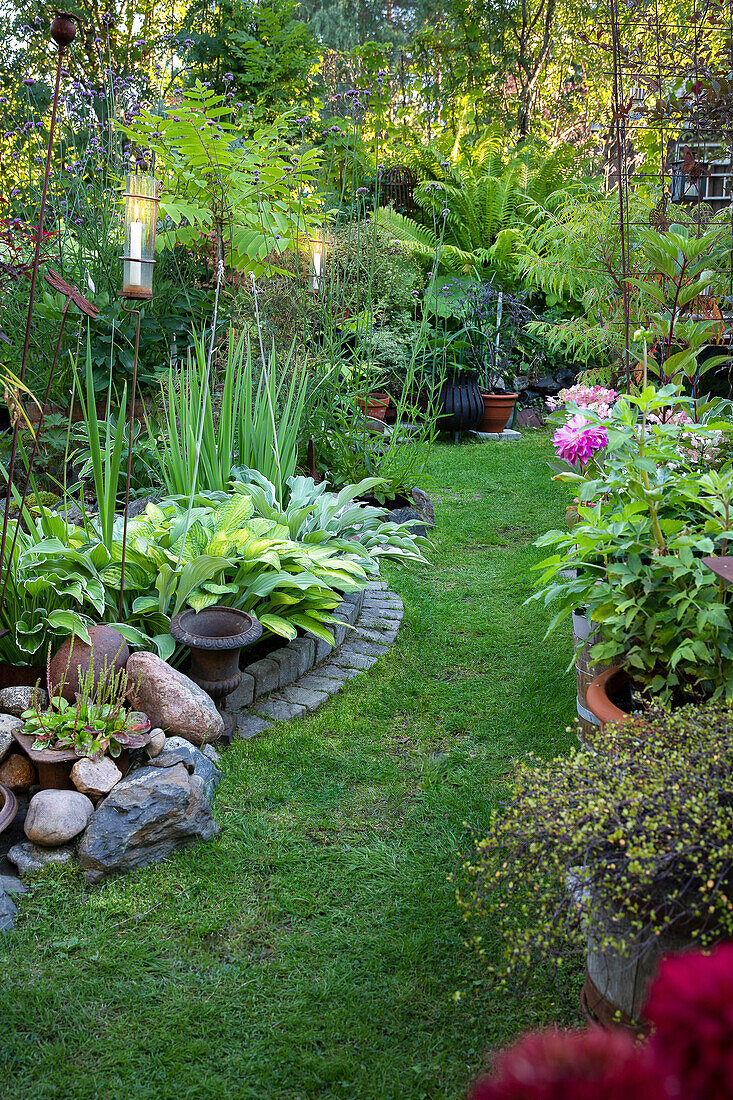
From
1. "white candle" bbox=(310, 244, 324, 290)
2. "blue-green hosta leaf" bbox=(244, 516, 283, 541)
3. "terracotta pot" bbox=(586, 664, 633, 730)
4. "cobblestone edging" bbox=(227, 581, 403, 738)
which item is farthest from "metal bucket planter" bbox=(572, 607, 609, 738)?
"white candle" bbox=(310, 244, 324, 290)

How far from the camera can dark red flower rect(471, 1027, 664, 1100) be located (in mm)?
349

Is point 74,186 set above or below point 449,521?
above

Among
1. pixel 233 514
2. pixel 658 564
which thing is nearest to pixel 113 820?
pixel 233 514

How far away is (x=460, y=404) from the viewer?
7523 mm

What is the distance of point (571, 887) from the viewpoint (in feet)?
4.73

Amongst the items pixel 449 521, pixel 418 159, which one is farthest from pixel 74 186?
pixel 418 159

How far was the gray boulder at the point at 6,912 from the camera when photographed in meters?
1.88

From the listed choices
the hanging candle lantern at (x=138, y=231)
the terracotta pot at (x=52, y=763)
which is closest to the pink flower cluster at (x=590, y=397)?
the hanging candle lantern at (x=138, y=231)

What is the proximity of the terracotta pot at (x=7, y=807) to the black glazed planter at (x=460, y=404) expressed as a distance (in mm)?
5837

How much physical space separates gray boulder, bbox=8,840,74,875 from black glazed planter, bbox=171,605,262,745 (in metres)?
0.68

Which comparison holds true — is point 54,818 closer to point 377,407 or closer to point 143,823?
point 143,823

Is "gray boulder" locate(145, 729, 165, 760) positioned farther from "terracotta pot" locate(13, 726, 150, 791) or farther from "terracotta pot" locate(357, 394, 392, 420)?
"terracotta pot" locate(357, 394, 392, 420)

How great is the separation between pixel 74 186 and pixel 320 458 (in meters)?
2.20

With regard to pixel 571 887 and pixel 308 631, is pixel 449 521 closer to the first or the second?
pixel 308 631
